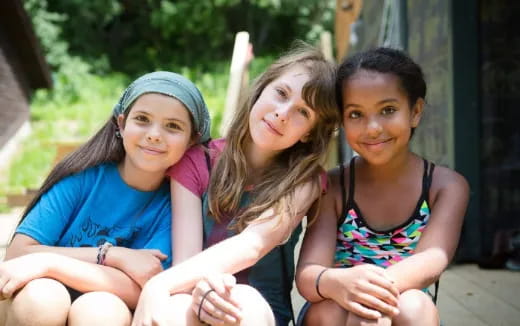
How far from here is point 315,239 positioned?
1787 millimetres

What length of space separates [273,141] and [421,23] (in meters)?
2.77

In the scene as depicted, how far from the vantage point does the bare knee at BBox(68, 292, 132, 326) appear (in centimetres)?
150

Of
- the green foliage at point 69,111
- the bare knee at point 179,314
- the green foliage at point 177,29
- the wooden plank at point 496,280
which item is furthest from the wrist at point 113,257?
the green foliage at point 177,29

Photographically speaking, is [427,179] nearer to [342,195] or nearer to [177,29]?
[342,195]

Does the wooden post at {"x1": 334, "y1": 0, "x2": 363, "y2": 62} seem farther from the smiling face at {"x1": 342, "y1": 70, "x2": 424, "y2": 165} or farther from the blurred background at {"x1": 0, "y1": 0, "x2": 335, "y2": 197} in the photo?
the smiling face at {"x1": 342, "y1": 70, "x2": 424, "y2": 165}

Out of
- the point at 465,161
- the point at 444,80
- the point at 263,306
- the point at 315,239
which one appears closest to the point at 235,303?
the point at 263,306

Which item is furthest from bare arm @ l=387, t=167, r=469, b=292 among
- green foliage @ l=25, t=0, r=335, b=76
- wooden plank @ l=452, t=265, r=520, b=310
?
green foliage @ l=25, t=0, r=335, b=76

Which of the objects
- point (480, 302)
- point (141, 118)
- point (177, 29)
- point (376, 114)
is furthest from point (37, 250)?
point (177, 29)

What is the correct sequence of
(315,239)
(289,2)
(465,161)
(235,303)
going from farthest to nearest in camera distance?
(289,2)
(465,161)
(315,239)
(235,303)

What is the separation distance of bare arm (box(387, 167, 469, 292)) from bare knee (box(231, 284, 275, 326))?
330 mm

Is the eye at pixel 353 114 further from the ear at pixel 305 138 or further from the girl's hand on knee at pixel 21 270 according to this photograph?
the girl's hand on knee at pixel 21 270

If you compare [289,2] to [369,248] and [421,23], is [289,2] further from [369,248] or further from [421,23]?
[369,248]

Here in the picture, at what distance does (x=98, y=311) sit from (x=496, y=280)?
2302mm

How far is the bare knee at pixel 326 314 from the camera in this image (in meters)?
1.58
